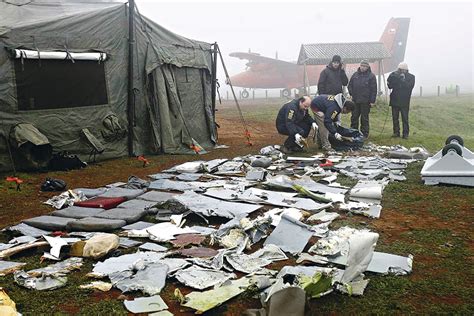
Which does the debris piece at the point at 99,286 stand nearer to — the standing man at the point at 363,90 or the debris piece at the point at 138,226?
the debris piece at the point at 138,226

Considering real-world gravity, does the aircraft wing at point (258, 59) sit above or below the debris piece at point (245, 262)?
above

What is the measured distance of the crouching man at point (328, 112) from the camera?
29.2 feet

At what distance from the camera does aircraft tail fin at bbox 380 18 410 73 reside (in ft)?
101

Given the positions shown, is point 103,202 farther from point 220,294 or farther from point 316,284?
point 316,284

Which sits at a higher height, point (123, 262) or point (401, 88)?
point (401, 88)

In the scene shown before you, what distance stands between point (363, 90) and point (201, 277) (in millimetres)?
8444

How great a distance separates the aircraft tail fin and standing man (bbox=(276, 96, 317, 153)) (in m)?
23.8

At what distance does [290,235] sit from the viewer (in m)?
3.91

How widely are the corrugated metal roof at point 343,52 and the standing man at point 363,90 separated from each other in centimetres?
1021

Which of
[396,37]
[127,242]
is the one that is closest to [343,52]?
[396,37]

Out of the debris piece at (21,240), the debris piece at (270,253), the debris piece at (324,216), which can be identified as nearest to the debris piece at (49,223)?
the debris piece at (21,240)

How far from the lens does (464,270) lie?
10.7 feet

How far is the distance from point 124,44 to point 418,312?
24.7ft

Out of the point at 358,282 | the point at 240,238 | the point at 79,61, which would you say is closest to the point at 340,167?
the point at 240,238
